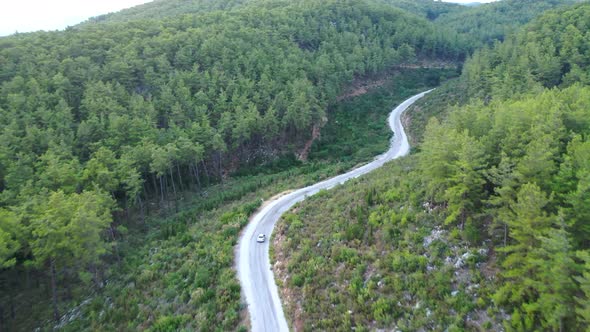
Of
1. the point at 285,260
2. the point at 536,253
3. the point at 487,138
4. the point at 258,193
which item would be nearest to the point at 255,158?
the point at 258,193

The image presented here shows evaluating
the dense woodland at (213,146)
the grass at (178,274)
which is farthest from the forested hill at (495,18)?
the grass at (178,274)

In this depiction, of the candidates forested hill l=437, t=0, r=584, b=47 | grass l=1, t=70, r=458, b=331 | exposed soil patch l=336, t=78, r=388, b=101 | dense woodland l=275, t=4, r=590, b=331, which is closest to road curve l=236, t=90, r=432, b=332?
grass l=1, t=70, r=458, b=331

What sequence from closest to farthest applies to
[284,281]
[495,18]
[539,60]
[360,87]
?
1. [284,281]
2. [539,60]
3. [360,87]
4. [495,18]

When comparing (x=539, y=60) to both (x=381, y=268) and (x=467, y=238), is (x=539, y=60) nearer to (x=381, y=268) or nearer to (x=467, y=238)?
(x=467, y=238)

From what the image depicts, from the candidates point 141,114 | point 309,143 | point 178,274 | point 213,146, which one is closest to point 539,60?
point 309,143

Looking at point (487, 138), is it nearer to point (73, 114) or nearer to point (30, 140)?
point (30, 140)

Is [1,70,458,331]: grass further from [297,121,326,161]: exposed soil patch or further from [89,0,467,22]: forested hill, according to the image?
[89,0,467,22]: forested hill

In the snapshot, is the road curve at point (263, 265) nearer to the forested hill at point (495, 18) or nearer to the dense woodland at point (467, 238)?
the dense woodland at point (467, 238)
